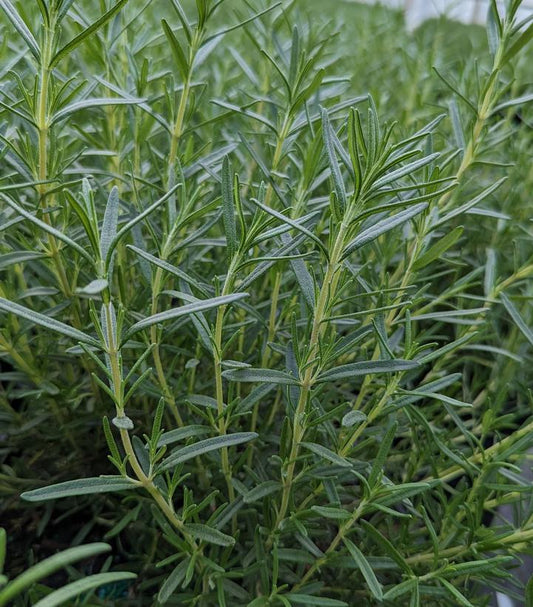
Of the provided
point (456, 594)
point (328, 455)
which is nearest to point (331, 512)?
point (328, 455)

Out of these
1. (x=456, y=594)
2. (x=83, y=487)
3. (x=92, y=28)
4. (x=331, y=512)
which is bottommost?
(x=456, y=594)

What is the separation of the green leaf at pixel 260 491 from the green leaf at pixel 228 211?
317mm

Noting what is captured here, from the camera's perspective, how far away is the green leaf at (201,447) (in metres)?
0.72

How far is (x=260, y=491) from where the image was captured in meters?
0.81

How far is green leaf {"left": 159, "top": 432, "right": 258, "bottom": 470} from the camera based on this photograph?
72 centimetres

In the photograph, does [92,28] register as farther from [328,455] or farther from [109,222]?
[328,455]

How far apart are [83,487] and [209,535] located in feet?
0.61

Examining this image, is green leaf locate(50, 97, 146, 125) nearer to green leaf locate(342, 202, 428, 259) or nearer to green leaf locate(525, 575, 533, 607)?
green leaf locate(342, 202, 428, 259)

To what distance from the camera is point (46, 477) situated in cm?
108

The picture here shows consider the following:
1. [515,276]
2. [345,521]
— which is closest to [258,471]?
[345,521]

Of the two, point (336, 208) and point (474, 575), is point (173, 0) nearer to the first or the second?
point (336, 208)

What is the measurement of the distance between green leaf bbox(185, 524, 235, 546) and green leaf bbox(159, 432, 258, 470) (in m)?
0.10

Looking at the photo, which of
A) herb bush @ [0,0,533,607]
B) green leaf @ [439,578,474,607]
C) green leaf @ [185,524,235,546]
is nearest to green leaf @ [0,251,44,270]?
herb bush @ [0,0,533,607]

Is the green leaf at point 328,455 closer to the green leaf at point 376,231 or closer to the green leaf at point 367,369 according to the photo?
the green leaf at point 367,369
